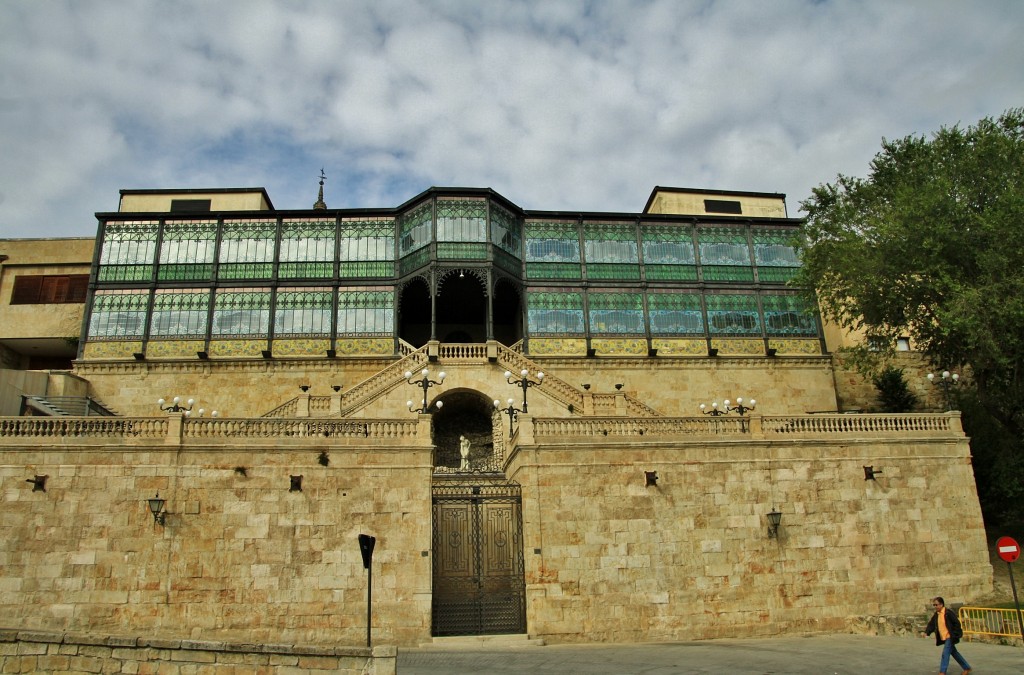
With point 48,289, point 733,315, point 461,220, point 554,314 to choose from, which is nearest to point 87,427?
point 461,220

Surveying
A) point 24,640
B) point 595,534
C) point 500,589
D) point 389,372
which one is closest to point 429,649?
point 500,589

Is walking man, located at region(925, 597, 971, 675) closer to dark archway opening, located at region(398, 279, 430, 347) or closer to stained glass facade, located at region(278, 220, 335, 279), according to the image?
dark archway opening, located at region(398, 279, 430, 347)

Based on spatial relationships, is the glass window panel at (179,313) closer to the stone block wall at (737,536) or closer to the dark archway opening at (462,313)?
the dark archway opening at (462,313)

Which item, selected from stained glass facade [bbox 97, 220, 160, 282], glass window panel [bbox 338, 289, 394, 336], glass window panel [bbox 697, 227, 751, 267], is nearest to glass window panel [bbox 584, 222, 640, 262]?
glass window panel [bbox 697, 227, 751, 267]

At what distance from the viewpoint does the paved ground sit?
571 inches

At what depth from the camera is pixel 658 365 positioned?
35.2 meters

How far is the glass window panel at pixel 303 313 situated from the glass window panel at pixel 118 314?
5.97 metres

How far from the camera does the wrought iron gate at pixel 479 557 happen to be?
62.0ft

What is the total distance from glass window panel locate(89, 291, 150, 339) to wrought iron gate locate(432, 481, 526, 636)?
841 inches

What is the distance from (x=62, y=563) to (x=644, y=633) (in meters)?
14.0

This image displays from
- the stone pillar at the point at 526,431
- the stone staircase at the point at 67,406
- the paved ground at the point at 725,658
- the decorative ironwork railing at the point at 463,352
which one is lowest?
the paved ground at the point at 725,658

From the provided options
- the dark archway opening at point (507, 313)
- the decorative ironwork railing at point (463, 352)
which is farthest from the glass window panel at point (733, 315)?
the decorative ironwork railing at point (463, 352)

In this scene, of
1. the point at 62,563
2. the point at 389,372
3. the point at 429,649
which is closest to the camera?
the point at 429,649

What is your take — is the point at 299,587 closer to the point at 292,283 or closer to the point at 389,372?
the point at 389,372
